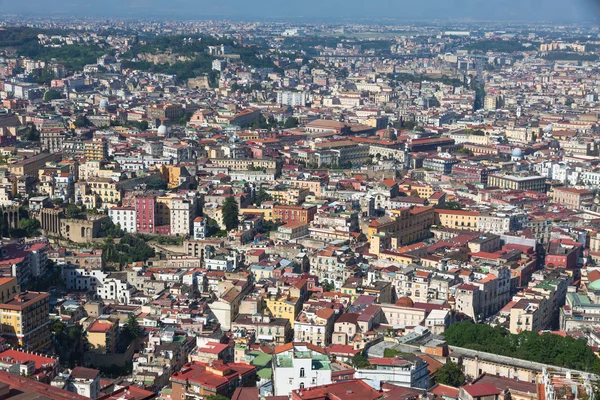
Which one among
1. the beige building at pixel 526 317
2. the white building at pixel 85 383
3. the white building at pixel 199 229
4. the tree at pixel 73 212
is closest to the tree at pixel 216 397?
the white building at pixel 85 383

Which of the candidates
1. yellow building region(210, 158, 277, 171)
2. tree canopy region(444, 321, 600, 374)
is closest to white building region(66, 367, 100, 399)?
tree canopy region(444, 321, 600, 374)

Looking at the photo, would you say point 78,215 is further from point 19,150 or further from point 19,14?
point 19,14

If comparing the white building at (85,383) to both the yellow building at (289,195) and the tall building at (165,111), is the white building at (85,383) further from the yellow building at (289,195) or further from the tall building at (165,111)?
the tall building at (165,111)

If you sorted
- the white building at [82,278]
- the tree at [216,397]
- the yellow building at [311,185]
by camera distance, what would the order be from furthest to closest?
the yellow building at [311,185]
the white building at [82,278]
the tree at [216,397]

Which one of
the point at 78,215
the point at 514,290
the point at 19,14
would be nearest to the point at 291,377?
the point at 514,290

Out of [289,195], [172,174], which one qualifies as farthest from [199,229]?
[172,174]
